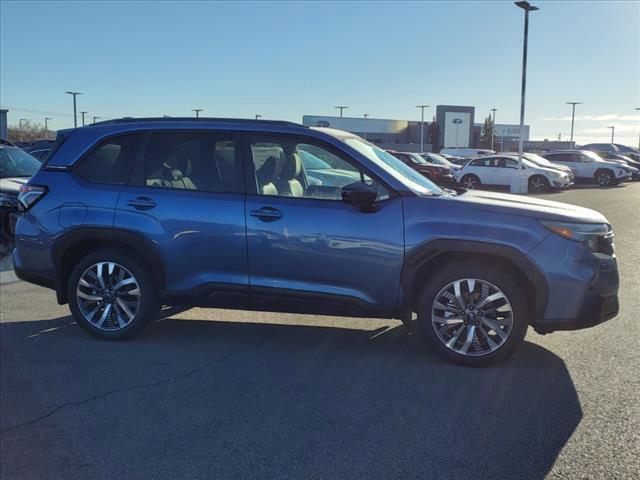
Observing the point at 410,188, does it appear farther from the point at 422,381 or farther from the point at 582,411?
the point at 582,411

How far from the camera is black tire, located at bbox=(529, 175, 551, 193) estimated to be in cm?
2286

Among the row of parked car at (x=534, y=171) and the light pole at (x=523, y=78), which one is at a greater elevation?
the light pole at (x=523, y=78)

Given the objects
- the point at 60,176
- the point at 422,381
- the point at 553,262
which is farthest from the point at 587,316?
the point at 60,176

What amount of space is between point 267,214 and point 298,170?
1.88 feet

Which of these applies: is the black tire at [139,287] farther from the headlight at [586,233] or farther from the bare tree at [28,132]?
the bare tree at [28,132]

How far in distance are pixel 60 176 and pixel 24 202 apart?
1.35ft

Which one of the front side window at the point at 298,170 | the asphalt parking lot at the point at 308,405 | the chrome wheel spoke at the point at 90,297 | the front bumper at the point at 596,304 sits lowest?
the asphalt parking lot at the point at 308,405

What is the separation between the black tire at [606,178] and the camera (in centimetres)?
2581

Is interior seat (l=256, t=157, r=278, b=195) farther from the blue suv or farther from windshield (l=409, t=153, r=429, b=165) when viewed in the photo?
windshield (l=409, t=153, r=429, b=165)

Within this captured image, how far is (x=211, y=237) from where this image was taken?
4684mm

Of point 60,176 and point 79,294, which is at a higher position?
point 60,176

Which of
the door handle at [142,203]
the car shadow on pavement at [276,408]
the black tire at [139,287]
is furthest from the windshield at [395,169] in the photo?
the black tire at [139,287]

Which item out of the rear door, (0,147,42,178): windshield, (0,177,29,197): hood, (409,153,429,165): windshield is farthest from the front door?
(409,153,429,165): windshield

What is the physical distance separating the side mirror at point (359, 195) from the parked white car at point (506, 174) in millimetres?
18874
